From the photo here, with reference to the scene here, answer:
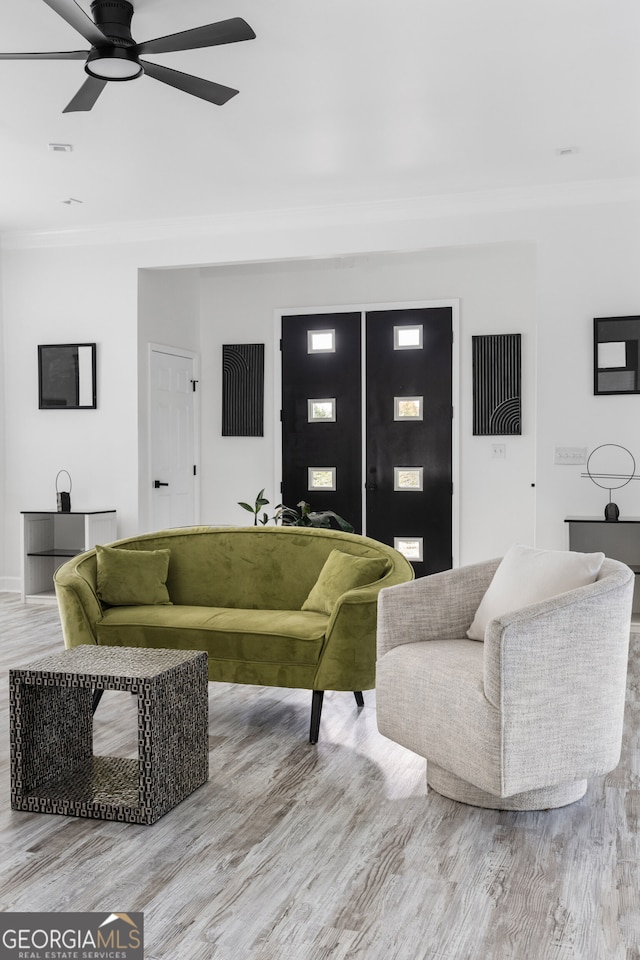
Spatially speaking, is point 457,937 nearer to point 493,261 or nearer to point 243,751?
point 243,751

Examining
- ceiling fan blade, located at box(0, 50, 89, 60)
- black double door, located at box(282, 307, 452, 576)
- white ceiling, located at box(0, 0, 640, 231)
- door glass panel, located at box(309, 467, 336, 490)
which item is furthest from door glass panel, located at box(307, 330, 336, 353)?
ceiling fan blade, located at box(0, 50, 89, 60)

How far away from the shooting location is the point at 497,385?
6.80m

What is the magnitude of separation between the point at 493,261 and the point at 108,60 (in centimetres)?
415

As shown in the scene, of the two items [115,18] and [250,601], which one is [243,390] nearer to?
[250,601]

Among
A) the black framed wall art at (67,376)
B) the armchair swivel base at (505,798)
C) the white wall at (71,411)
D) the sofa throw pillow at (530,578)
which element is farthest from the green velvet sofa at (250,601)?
the black framed wall art at (67,376)

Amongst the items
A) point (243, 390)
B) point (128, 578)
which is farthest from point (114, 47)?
point (243, 390)

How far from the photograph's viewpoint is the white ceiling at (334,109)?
3.54 metres

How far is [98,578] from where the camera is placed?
394 cm

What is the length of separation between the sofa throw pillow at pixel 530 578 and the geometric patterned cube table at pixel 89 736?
100 cm

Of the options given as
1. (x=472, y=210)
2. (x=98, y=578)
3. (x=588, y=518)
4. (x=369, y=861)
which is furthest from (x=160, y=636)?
(x=472, y=210)

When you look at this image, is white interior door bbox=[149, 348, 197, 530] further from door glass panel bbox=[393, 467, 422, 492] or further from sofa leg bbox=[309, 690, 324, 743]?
sofa leg bbox=[309, 690, 324, 743]

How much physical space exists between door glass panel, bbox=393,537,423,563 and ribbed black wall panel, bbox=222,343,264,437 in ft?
5.09

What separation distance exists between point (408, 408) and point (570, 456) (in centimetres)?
178

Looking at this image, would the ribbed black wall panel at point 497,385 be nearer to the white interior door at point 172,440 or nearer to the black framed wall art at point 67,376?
the white interior door at point 172,440
